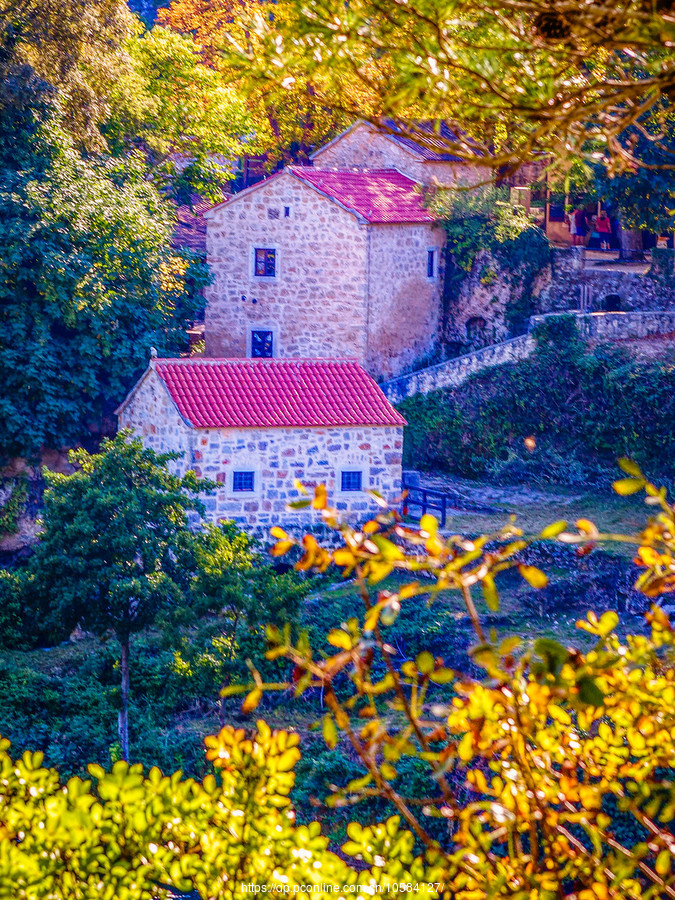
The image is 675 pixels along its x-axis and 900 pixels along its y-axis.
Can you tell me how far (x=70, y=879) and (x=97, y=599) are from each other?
11210 mm

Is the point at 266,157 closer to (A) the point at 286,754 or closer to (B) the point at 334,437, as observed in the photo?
(B) the point at 334,437

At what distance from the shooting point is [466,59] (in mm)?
5402

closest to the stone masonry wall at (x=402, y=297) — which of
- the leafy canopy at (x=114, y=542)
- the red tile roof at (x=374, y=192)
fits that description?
the red tile roof at (x=374, y=192)

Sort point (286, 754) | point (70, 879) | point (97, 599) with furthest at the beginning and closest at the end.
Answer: point (97, 599) < point (286, 754) < point (70, 879)

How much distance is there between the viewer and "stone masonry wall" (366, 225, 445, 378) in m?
26.0

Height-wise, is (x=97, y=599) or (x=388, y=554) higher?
(x=388, y=554)

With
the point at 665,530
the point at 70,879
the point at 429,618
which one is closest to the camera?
the point at 665,530

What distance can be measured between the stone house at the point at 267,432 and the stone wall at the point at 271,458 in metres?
0.02

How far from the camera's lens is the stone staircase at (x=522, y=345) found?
24.9m

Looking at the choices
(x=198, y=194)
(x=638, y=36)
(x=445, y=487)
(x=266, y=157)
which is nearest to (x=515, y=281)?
(x=445, y=487)

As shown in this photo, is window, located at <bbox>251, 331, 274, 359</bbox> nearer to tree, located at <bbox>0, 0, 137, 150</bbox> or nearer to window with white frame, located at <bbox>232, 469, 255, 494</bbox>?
tree, located at <bbox>0, 0, 137, 150</bbox>

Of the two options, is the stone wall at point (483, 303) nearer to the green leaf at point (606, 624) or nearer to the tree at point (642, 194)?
the tree at point (642, 194)

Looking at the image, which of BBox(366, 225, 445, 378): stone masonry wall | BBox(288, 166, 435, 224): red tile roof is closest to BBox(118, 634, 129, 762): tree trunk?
BBox(366, 225, 445, 378): stone masonry wall

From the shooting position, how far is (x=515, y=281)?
1061 inches
